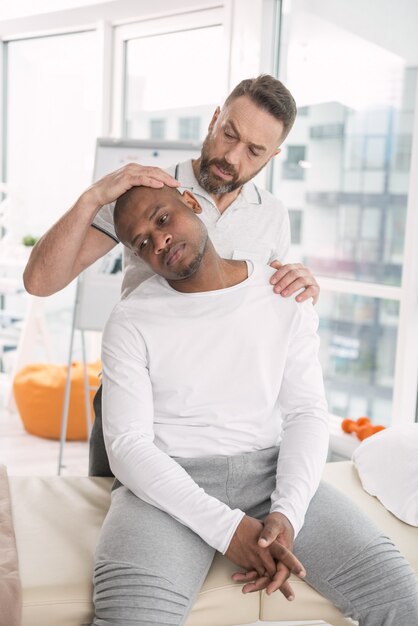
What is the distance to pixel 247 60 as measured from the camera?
12.3 feet

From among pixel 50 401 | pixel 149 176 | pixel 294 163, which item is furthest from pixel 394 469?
pixel 50 401

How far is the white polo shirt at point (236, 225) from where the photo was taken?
193 cm

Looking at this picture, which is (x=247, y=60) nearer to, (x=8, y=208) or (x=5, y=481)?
(x=8, y=208)

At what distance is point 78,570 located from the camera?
1.60 meters

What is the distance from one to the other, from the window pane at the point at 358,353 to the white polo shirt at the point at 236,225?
4.93ft

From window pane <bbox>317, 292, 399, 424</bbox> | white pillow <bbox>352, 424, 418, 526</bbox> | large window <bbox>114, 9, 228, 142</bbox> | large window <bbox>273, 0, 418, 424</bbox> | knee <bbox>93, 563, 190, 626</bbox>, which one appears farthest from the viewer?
large window <bbox>114, 9, 228, 142</bbox>

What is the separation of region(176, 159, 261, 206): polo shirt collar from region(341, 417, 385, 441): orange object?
1627 millimetres

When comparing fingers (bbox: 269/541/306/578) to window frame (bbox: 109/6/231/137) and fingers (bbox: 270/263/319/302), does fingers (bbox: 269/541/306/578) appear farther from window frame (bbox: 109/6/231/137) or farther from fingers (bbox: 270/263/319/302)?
window frame (bbox: 109/6/231/137)

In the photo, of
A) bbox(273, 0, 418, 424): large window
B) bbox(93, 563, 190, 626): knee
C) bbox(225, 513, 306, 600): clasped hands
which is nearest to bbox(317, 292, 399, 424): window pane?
bbox(273, 0, 418, 424): large window

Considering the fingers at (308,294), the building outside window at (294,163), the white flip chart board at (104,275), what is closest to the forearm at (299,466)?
the fingers at (308,294)

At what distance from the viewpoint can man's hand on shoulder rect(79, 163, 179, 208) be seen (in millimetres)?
1685

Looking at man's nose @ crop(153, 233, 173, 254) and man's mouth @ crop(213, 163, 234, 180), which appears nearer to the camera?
man's nose @ crop(153, 233, 173, 254)

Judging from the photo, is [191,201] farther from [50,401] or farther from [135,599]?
[50,401]

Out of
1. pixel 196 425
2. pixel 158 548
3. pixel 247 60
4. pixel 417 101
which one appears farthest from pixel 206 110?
pixel 158 548
